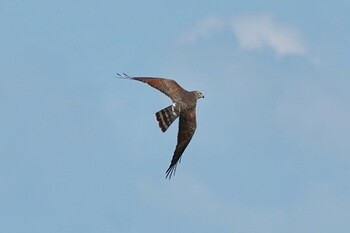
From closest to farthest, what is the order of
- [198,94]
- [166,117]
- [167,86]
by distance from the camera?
[166,117] → [167,86] → [198,94]

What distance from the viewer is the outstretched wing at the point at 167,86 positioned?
168 feet

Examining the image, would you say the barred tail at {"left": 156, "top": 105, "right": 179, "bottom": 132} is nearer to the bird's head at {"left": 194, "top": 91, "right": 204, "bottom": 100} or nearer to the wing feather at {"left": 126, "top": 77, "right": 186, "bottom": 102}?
the wing feather at {"left": 126, "top": 77, "right": 186, "bottom": 102}

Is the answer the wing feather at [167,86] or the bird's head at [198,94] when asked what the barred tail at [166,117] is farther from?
the bird's head at [198,94]

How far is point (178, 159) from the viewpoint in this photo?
50.5 m

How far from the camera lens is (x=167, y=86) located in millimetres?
51625

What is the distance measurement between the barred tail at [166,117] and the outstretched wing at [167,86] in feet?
2.39

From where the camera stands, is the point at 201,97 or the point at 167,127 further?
the point at 201,97

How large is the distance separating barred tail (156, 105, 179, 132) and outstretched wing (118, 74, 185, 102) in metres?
0.73

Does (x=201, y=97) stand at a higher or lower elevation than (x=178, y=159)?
higher

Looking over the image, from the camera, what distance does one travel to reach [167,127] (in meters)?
49.7

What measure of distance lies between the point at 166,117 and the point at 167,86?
190cm

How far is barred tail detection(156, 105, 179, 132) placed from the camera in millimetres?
49656

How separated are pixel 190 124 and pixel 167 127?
2074mm

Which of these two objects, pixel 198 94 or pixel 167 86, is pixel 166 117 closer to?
pixel 167 86
